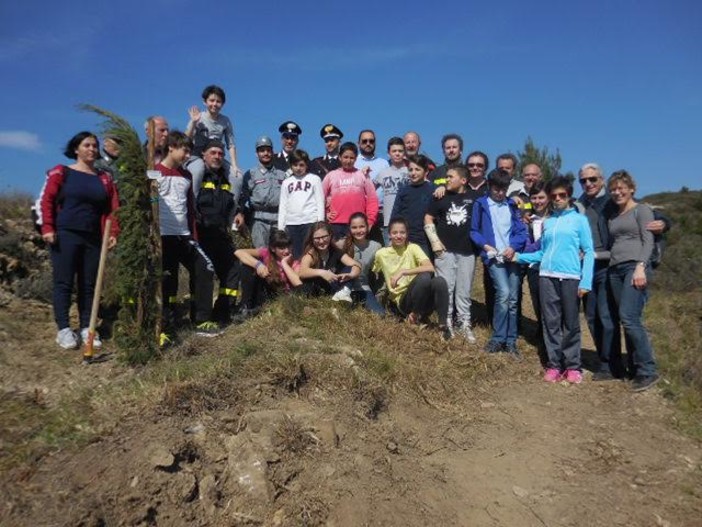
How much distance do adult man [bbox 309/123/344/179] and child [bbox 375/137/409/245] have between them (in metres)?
0.77

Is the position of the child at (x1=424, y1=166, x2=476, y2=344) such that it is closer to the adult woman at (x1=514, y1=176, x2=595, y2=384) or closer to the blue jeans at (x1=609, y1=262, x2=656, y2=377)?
the adult woman at (x1=514, y1=176, x2=595, y2=384)

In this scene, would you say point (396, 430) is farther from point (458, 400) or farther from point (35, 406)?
point (35, 406)

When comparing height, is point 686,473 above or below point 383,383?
below

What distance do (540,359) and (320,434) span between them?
149 inches

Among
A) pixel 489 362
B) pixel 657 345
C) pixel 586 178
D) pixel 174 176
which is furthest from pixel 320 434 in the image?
pixel 657 345

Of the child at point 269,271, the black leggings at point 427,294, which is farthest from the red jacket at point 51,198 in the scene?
the black leggings at point 427,294

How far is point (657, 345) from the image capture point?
794 cm

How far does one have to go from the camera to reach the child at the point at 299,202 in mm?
6934

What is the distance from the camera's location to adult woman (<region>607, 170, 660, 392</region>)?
5.64 m

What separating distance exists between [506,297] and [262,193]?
11.3 ft

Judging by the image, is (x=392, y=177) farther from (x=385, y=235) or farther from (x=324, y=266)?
(x=324, y=266)

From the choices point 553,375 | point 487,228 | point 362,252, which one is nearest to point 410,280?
point 362,252

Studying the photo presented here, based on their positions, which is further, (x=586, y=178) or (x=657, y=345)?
(x=657, y=345)

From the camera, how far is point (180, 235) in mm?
5883
